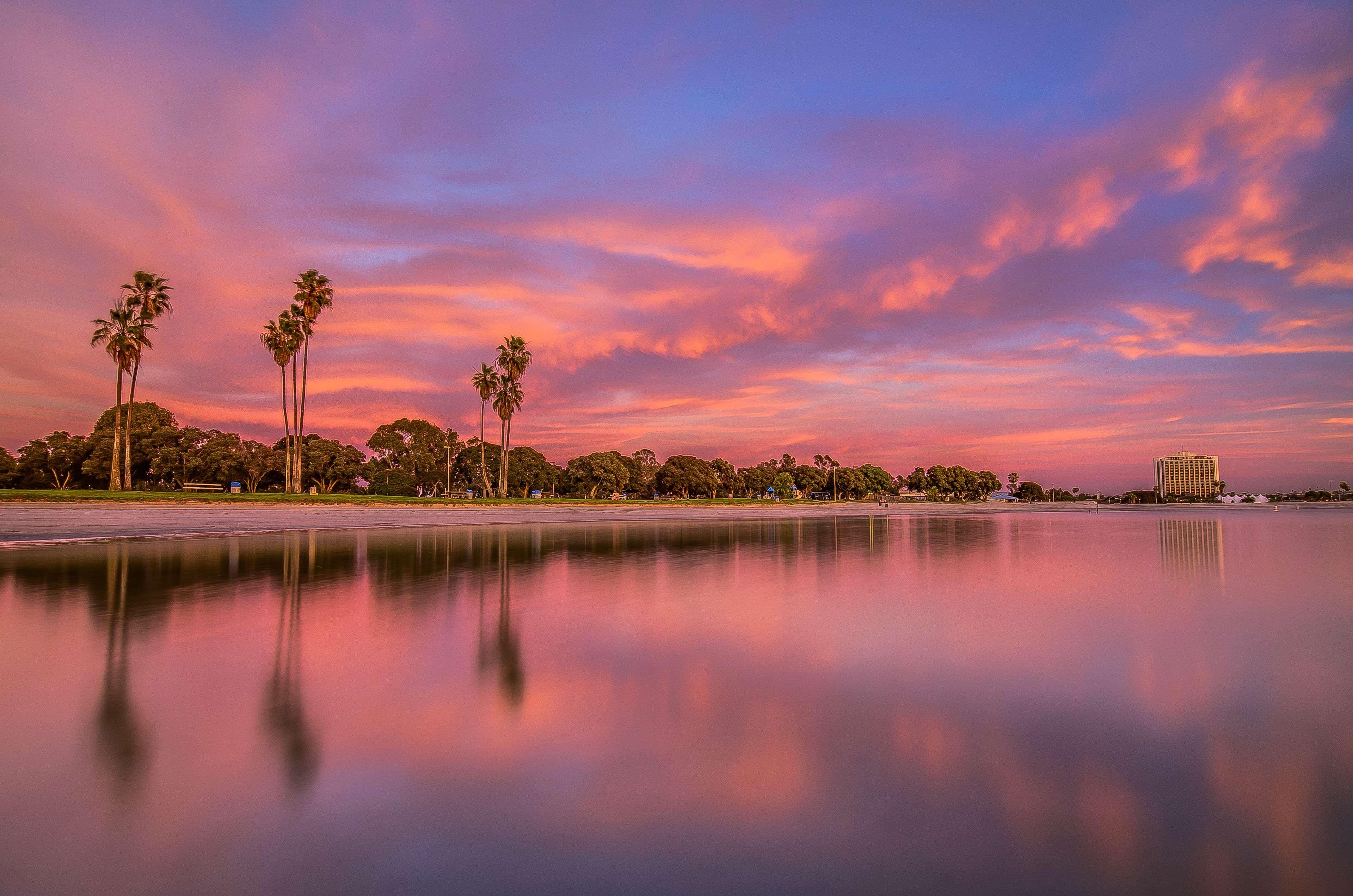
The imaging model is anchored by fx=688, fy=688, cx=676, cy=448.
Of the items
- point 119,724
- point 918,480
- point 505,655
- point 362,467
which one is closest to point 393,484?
point 362,467

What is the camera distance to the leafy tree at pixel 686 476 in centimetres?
12706

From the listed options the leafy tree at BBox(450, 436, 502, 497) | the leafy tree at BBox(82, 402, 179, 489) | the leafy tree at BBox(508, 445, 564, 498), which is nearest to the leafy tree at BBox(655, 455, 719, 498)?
the leafy tree at BBox(508, 445, 564, 498)

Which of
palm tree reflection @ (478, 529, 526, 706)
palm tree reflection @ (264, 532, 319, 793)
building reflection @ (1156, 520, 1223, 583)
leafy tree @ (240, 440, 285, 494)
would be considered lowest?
building reflection @ (1156, 520, 1223, 583)

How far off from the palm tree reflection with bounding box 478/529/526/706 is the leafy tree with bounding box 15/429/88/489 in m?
84.6

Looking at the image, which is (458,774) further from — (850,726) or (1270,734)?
(1270,734)

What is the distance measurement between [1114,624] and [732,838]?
7.82 meters

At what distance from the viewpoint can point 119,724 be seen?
4898 millimetres

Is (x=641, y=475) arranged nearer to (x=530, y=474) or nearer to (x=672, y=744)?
(x=530, y=474)

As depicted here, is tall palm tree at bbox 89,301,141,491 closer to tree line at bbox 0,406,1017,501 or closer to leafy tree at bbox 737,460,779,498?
tree line at bbox 0,406,1017,501

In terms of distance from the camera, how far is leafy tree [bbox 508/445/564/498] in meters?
115

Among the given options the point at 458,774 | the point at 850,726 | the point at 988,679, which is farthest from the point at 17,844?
the point at 988,679

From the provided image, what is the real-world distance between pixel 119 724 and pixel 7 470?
303ft

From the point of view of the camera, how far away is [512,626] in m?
8.63

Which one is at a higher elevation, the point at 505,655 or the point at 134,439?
the point at 134,439
